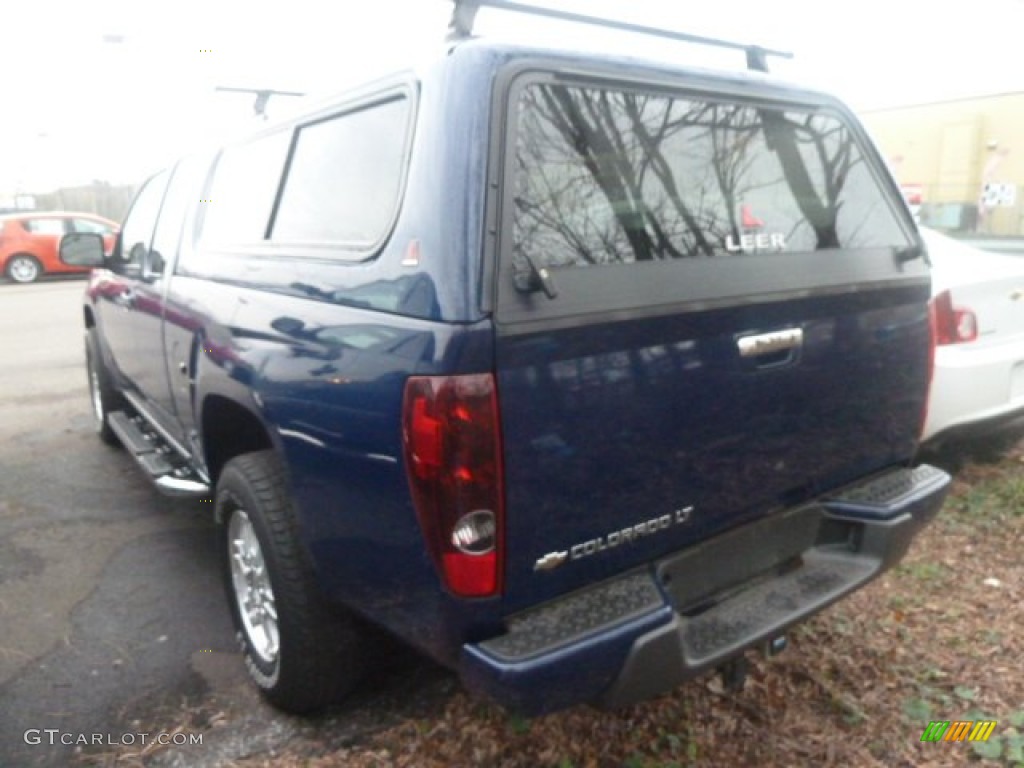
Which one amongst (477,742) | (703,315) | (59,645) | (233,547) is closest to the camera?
(703,315)

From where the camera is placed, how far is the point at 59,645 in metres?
3.25

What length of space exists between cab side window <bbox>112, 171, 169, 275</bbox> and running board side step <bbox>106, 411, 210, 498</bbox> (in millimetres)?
880

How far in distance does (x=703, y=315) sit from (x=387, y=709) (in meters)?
1.67

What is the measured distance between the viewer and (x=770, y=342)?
2.26m

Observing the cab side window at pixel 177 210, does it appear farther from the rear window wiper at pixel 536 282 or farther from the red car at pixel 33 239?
the red car at pixel 33 239

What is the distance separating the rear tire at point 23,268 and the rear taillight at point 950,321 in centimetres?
1826

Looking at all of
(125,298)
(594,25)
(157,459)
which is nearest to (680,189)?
(594,25)

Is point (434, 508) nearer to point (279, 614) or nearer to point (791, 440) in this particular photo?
point (279, 614)

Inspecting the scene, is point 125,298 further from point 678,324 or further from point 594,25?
point 678,324

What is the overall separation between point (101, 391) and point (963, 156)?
41.5 ft

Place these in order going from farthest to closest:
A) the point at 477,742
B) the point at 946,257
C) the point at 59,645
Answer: the point at 946,257 < the point at 59,645 < the point at 477,742

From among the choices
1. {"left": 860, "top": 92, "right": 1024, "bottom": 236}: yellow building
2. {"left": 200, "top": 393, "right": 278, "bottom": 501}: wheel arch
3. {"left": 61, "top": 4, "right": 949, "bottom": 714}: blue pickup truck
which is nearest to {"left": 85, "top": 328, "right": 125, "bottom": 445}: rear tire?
{"left": 200, "top": 393, "right": 278, "bottom": 501}: wheel arch

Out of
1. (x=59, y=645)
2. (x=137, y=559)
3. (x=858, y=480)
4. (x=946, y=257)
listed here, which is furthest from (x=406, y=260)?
(x=946, y=257)
